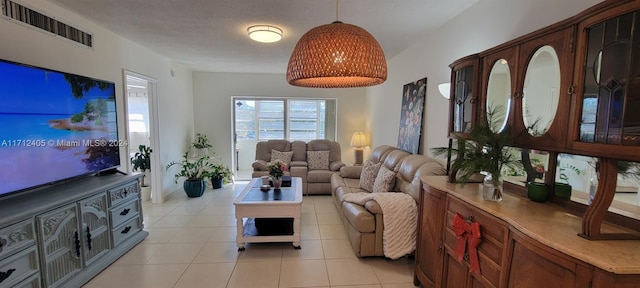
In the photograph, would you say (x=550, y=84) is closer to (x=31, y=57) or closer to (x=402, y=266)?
(x=402, y=266)

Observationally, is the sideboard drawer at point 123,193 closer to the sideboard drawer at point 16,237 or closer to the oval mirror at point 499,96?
the sideboard drawer at point 16,237

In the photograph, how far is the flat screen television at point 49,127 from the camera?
1.88m

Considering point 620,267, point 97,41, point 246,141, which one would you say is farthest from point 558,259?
point 246,141

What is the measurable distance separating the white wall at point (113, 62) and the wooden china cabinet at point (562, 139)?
356 cm

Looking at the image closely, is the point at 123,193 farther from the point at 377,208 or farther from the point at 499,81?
the point at 499,81

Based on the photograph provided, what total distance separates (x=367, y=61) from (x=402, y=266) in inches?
85.1

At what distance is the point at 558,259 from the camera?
1084 millimetres

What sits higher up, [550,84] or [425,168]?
[550,84]

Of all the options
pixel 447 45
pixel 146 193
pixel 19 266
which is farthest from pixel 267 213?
pixel 146 193

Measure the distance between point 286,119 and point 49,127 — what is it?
443cm

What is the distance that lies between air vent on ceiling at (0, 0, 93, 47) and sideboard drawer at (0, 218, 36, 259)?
1.64 m

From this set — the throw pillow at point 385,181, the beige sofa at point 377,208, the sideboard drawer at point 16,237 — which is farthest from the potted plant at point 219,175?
the sideboard drawer at point 16,237

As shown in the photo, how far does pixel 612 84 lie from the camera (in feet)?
3.57

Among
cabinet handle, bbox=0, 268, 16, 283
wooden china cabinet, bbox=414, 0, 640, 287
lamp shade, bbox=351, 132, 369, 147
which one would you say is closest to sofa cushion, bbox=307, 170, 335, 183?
lamp shade, bbox=351, 132, 369, 147
